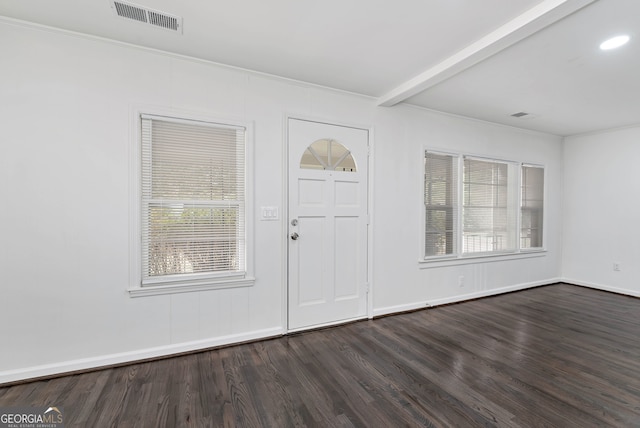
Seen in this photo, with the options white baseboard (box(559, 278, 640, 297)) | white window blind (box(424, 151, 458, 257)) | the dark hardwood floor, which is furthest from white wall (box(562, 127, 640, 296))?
white window blind (box(424, 151, 458, 257))

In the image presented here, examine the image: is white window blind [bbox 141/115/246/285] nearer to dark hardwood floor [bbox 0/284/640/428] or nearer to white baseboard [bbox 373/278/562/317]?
dark hardwood floor [bbox 0/284/640/428]

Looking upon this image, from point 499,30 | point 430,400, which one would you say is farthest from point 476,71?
Result: point 430,400

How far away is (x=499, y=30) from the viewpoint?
221cm

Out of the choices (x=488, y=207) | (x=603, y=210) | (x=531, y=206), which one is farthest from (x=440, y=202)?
(x=603, y=210)

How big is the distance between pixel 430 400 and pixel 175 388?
1.78m

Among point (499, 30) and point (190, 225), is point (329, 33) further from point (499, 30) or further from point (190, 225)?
point (190, 225)

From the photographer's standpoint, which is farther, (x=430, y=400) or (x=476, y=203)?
(x=476, y=203)

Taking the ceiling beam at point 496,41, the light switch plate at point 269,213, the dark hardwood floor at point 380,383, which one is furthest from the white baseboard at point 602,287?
the light switch plate at point 269,213

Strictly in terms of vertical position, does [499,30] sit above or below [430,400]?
above

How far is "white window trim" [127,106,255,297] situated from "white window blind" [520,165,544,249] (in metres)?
4.47

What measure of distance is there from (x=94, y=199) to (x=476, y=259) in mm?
4609

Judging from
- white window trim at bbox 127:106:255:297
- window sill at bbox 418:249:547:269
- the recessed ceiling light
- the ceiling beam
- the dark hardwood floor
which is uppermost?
the recessed ceiling light

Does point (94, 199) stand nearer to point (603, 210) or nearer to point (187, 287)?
point (187, 287)

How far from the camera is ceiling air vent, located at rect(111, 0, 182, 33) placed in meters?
2.02
